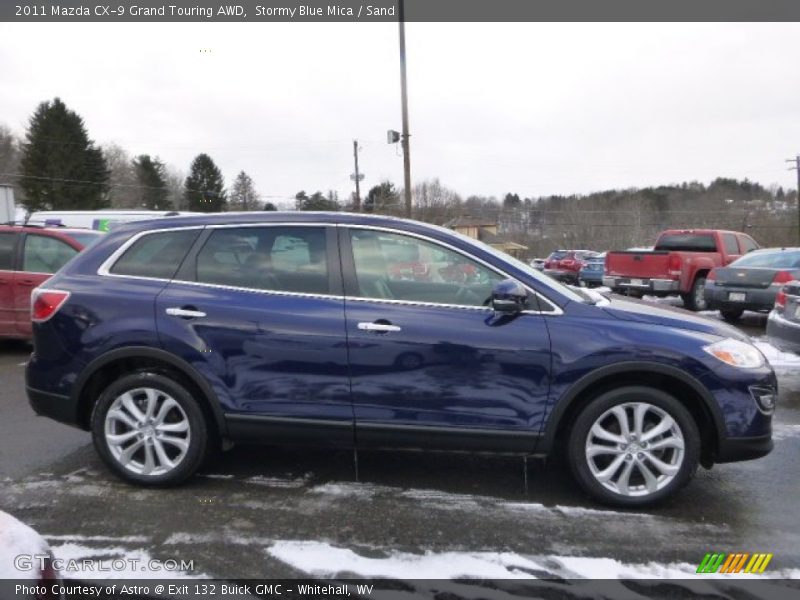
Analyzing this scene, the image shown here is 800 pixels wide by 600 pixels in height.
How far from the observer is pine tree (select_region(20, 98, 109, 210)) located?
49062mm

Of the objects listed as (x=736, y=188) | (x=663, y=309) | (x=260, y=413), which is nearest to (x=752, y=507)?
(x=663, y=309)

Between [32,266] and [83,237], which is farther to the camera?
[83,237]

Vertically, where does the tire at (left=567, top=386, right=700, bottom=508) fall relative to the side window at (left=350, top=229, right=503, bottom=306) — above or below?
below

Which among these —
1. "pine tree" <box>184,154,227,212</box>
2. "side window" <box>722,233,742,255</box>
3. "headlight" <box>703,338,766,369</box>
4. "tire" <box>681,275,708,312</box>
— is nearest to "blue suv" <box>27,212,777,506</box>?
"headlight" <box>703,338,766,369</box>

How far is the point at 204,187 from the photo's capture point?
6297cm

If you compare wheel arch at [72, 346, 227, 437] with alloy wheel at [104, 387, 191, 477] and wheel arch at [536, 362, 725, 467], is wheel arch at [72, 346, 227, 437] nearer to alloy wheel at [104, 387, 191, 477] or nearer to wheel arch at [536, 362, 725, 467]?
alloy wheel at [104, 387, 191, 477]

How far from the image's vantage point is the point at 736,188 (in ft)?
224

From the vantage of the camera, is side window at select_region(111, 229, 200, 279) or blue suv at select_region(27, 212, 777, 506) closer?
blue suv at select_region(27, 212, 777, 506)

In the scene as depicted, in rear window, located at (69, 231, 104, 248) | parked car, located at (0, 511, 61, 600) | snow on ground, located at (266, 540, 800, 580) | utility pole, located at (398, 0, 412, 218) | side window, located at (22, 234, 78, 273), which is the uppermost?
utility pole, located at (398, 0, 412, 218)

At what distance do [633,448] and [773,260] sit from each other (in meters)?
9.07

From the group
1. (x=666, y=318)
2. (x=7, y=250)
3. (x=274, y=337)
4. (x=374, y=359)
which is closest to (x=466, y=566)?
(x=374, y=359)

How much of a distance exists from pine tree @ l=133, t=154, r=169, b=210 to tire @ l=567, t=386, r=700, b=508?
63586mm

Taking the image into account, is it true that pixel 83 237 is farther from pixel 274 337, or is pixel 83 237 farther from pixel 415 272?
pixel 415 272

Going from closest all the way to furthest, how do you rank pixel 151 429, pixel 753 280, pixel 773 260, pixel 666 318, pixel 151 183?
pixel 666 318
pixel 151 429
pixel 753 280
pixel 773 260
pixel 151 183
